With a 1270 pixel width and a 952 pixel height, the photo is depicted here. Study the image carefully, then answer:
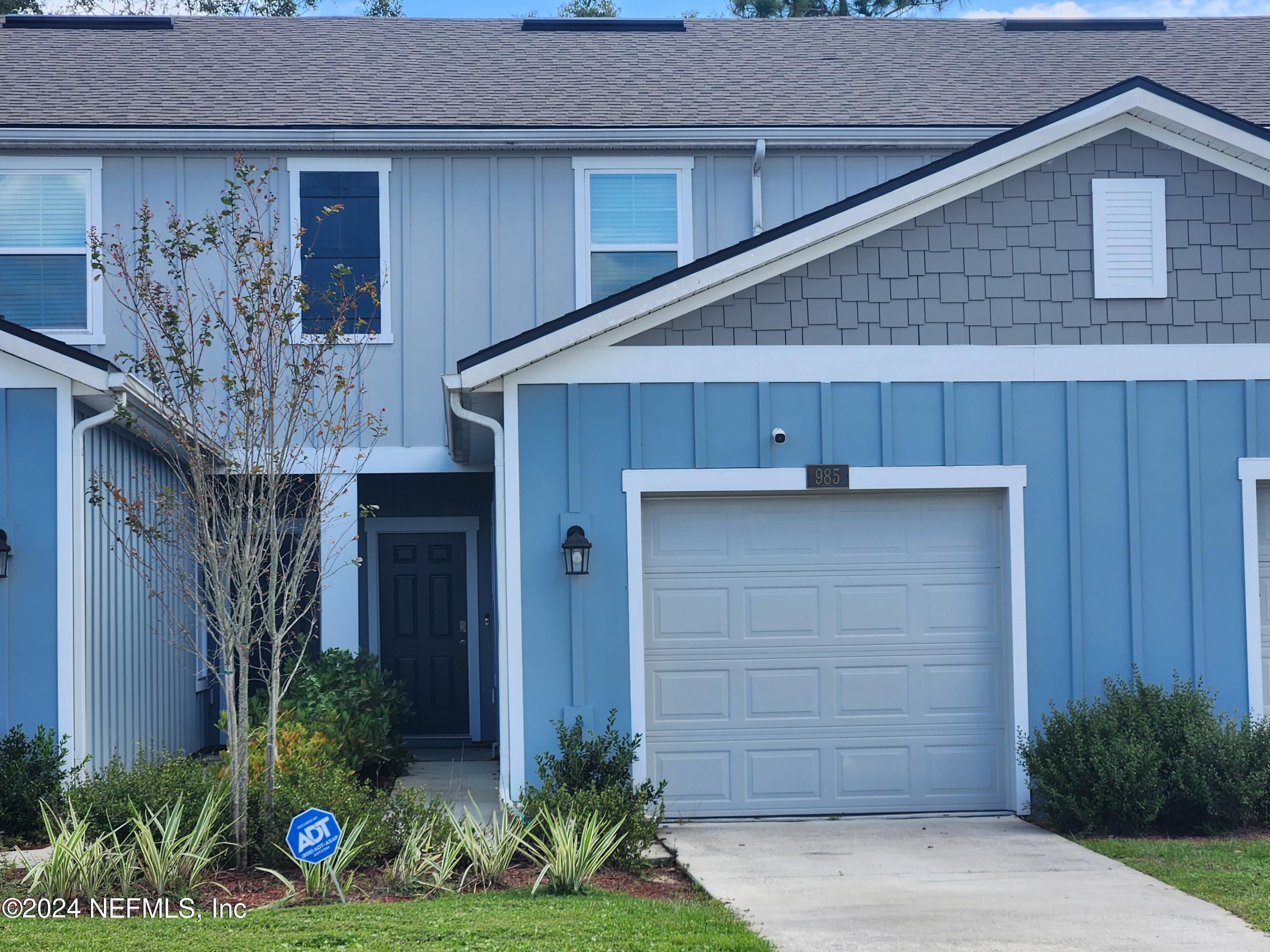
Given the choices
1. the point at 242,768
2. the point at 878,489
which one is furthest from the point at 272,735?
the point at 878,489

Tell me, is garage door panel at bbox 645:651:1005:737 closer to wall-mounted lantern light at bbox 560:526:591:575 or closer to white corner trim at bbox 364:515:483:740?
wall-mounted lantern light at bbox 560:526:591:575

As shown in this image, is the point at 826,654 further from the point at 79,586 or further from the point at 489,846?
the point at 79,586

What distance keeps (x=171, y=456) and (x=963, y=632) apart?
663 cm

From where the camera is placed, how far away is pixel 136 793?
7609 mm

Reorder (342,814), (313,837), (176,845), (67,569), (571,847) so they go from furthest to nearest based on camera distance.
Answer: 1. (67,569)
2. (342,814)
3. (176,845)
4. (571,847)
5. (313,837)

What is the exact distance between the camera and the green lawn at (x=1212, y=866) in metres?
6.65

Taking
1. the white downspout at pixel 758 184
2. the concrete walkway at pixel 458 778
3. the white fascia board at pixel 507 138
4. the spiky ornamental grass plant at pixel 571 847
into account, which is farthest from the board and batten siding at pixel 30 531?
the white downspout at pixel 758 184

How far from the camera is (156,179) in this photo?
503 inches

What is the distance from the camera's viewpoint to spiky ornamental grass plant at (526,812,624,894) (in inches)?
266

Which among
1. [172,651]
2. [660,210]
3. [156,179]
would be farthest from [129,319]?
[660,210]

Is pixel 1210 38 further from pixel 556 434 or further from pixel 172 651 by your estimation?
pixel 172 651

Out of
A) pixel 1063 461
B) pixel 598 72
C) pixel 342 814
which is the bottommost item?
pixel 342 814

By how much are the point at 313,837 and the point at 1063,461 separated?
5.76m
